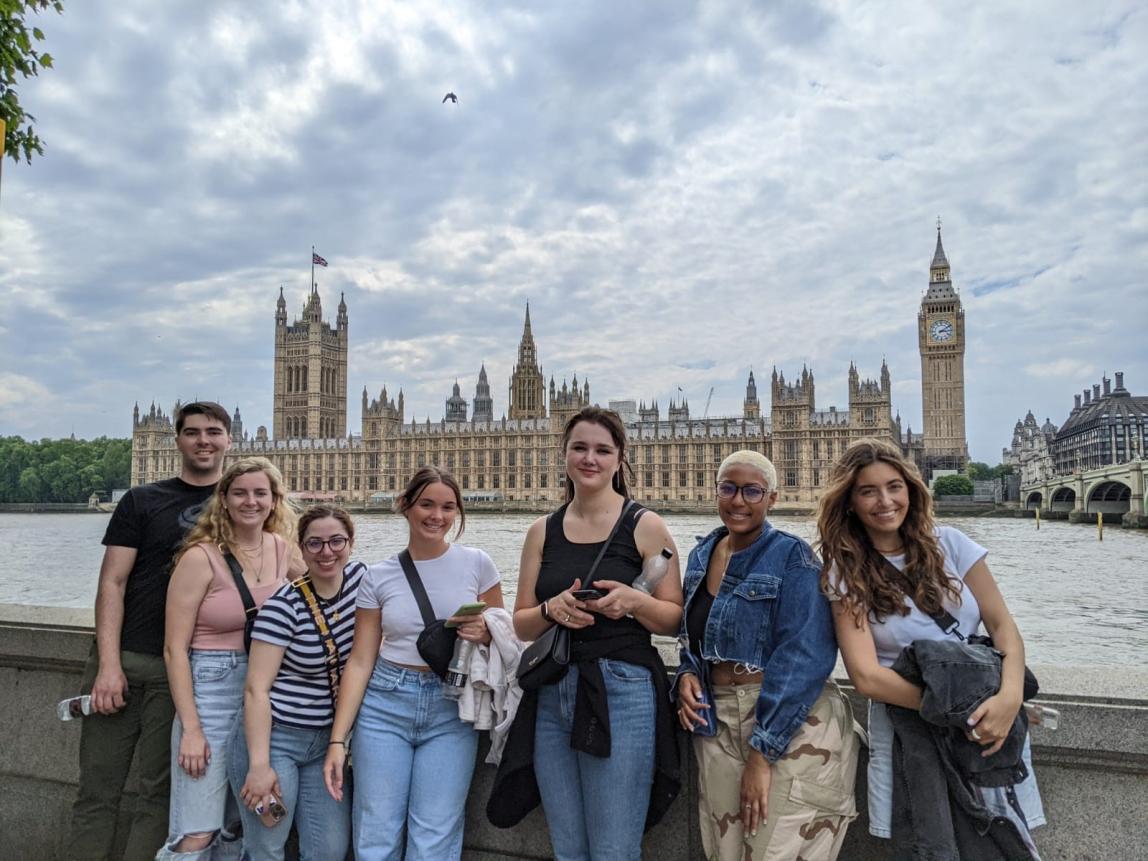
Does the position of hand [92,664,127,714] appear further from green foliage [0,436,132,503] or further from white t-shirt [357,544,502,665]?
green foliage [0,436,132,503]

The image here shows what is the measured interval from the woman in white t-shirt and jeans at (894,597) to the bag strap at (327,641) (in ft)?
4.42

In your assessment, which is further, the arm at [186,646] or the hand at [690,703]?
the arm at [186,646]

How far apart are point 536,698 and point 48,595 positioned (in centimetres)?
1334

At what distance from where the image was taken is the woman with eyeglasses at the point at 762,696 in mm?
1916

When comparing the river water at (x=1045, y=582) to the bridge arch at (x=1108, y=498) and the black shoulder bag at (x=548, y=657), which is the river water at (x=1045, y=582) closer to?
the black shoulder bag at (x=548, y=657)

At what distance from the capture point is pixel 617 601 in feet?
6.61

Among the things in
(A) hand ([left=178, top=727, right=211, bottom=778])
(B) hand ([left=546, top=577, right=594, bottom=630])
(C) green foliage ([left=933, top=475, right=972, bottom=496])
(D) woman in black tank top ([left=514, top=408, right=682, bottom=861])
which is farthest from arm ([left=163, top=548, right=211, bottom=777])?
(C) green foliage ([left=933, top=475, right=972, bottom=496])

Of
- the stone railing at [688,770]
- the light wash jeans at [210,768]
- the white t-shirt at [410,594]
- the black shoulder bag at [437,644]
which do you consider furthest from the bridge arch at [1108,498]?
the light wash jeans at [210,768]

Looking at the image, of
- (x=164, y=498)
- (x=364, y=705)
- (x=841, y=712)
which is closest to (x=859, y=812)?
(x=841, y=712)

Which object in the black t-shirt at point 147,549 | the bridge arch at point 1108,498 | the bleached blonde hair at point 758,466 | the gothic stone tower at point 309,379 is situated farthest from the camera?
the gothic stone tower at point 309,379

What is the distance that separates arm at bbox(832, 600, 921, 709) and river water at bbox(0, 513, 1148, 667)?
12.1ft

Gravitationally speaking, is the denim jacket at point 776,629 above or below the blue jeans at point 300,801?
above

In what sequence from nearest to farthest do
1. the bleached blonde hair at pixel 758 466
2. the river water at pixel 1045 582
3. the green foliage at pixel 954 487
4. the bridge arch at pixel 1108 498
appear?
the bleached blonde hair at pixel 758 466 < the river water at pixel 1045 582 < the bridge arch at pixel 1108 498 < the green foliage at pixel 954 487

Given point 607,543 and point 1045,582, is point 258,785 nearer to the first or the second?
point 607,543
